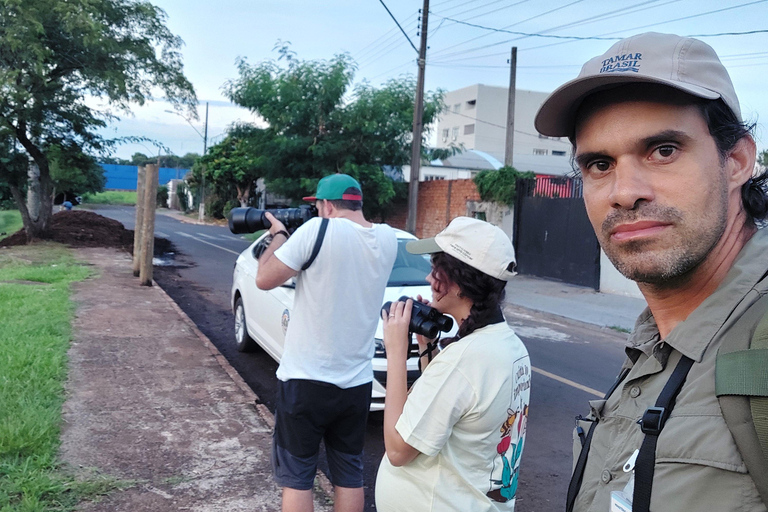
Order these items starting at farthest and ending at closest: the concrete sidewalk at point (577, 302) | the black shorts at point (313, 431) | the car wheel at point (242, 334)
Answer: the concrete sidewalk at point (577, 302) → the car wheel at point (242, 334) → the black shorts at point (313, 431)

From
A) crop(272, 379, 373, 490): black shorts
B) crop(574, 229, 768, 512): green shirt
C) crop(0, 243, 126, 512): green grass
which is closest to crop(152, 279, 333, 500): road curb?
crop(272, 379, 373, 490): black shorts

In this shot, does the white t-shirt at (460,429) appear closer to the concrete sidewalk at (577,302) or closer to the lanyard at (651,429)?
the lanyard at (651,429)

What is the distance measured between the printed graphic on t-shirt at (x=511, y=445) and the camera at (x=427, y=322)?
299mm

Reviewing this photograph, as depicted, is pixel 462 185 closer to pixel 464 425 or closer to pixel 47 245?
pixel 47 245

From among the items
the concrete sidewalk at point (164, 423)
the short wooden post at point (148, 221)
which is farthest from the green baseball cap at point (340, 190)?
the short wooden post at point (148, 221)

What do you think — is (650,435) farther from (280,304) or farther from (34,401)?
(280,304)

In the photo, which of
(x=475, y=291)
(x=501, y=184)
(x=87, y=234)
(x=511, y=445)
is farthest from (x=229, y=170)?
(x=511, y=445)

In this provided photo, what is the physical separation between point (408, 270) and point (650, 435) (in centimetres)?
519

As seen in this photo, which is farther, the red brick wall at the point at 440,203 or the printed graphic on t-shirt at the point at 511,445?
the red brick wall at the point at 440,203

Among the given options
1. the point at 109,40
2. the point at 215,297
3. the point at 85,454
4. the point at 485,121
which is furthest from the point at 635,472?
the point at 485,121

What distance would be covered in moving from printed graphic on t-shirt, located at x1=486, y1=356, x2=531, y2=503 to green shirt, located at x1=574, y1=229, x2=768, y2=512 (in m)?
0.75

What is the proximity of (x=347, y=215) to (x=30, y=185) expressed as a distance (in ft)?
55.9

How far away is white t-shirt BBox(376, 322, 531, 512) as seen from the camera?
1836mm

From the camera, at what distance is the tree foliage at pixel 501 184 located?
16203 millimetres
